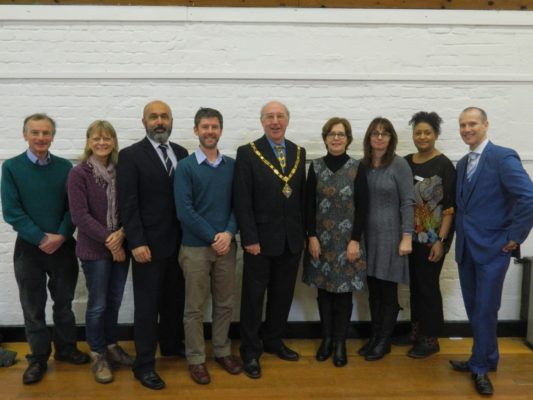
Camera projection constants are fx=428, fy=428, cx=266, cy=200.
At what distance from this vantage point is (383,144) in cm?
274

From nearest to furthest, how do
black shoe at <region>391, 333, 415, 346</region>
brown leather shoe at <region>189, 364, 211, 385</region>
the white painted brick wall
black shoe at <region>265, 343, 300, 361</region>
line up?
brown leather shoe at <region>189, 364, 211, 385</region> → black shoe at <region>265, 343, 300, 361</region> → the white painted brick wall → black shoe at <region>391, 333, 415, 346</region>

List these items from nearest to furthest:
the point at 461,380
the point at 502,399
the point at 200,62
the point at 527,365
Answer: the point at 502,399
the point at 461,380
the point at 527,365
the point at 200,62

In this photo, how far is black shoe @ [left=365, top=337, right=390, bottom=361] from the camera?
9.66 ft

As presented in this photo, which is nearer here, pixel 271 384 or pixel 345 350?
pixel 271 384

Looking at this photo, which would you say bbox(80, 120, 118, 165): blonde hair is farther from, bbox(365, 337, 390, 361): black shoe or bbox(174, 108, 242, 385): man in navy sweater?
bbox(365, 337, 390, 361): black shoe

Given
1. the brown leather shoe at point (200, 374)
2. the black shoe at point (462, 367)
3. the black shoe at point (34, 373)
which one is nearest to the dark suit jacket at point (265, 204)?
the brown leather shoe at point (200, 374)

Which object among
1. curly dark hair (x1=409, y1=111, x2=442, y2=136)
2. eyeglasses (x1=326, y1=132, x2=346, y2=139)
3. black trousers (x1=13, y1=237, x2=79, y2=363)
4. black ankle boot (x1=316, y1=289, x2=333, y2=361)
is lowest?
black ankle boot (x1=316, y1=289, x2=333, y2=361)

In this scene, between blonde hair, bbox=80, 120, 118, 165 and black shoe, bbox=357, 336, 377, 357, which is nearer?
blonde hair, bbox=80, 120, 118, 165

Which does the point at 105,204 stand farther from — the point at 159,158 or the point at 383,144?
the point at 383,144

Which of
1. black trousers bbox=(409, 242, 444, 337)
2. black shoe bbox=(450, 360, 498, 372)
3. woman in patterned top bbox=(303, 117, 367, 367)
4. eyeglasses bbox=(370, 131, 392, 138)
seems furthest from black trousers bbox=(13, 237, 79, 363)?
black shoe bbox=(450, 360, 498, 372)

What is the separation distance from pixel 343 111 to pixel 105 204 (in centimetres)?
181

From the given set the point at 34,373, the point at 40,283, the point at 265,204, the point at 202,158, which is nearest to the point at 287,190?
the point at 265,204

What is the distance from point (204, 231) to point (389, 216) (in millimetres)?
1205

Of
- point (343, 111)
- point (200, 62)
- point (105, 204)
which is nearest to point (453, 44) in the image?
point (343, 111)
